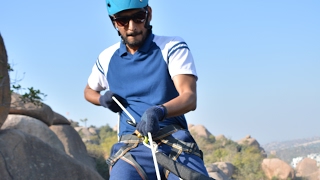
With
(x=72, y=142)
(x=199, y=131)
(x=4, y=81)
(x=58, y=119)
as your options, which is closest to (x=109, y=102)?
(x=4, y=81)

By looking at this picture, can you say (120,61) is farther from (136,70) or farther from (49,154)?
(49,154)

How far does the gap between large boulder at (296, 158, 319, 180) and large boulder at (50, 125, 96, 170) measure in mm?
A: 12544

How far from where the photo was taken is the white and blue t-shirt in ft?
15.0

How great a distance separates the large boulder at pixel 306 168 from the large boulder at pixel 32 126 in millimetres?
15038

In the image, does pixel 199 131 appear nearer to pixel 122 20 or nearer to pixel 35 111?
pixel 35 111

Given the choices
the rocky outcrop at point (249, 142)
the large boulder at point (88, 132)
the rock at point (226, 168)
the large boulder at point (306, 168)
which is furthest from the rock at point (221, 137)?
the rock at point (226, 168)

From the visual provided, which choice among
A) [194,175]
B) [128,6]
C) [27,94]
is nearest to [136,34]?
[128,6]

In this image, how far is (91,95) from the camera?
5.12 metres

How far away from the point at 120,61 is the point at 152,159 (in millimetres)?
809

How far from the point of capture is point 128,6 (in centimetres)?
452

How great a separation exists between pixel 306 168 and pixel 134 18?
1272 inches

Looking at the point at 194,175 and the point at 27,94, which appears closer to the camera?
the point at 194,175

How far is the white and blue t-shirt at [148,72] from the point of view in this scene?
15.0 feet

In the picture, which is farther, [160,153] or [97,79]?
[97,79]
